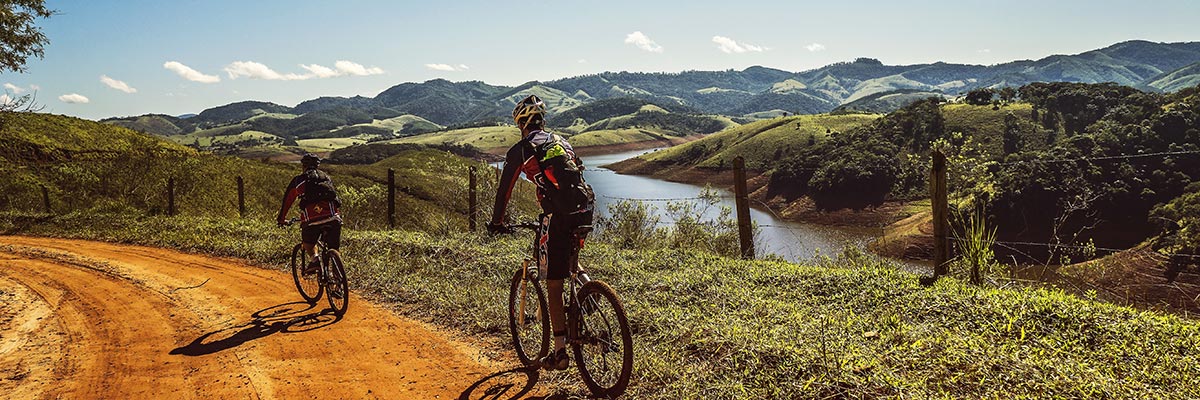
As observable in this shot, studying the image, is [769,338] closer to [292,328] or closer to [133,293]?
[292,328]

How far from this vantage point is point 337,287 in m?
7.92

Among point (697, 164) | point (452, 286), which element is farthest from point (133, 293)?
point (697, 164)

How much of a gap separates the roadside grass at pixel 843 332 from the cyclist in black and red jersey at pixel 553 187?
3.88 feet

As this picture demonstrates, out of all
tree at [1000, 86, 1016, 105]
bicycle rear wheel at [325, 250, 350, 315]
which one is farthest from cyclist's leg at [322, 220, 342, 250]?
tree at [1000, 86, 1016, 105]

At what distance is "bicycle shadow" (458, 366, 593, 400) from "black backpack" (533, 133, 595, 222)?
170 centimetres

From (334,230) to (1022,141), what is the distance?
10134cm

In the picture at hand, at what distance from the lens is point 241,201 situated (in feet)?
65.0

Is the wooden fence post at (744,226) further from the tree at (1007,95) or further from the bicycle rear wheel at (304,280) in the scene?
the tree at (1007,95)

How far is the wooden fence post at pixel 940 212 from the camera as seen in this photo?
318 inches

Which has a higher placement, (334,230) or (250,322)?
(334,230)

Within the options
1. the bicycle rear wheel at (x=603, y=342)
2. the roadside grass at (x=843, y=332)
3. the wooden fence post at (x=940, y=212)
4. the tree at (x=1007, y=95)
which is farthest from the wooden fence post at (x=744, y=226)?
the tree at (x=1007, y=95)

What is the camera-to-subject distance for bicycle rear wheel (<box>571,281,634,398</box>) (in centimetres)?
441

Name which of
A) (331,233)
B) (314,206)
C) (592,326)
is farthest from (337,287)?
(592,326)

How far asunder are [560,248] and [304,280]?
628 cm
